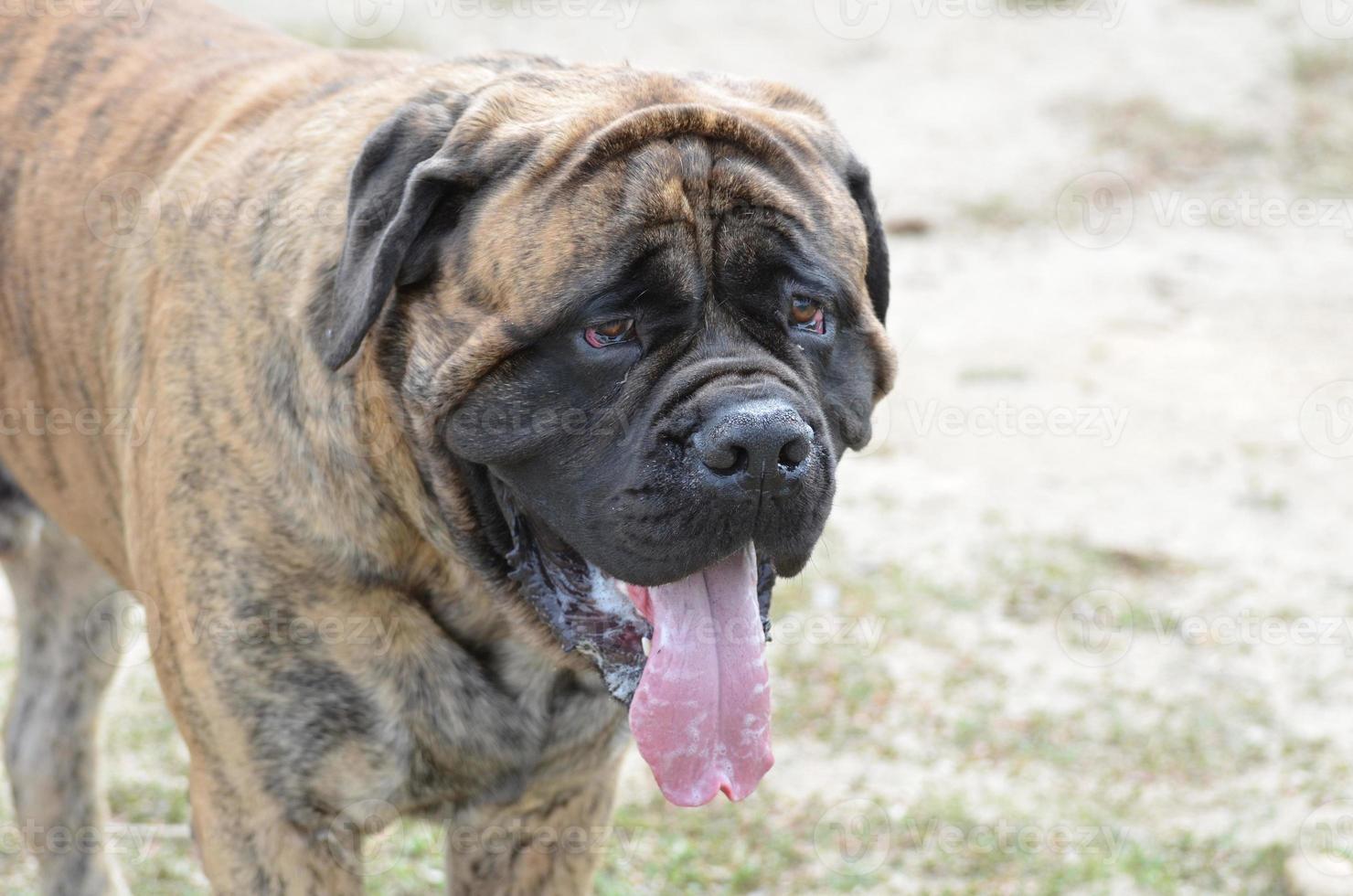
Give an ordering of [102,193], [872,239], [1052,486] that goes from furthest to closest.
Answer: [1052,486], [102,193], [872,239]

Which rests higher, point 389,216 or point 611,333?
point 389,216

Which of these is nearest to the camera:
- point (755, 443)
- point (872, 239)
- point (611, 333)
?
point (755, 443)

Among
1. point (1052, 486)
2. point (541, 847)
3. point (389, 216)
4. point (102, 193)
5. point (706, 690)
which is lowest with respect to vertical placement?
point (1052, 486)

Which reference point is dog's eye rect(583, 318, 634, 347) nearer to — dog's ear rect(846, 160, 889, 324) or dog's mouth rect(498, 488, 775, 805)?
dog's mouth rect(498, 488, 775, 805)

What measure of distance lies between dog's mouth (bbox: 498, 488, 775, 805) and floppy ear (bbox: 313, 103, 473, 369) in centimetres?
39

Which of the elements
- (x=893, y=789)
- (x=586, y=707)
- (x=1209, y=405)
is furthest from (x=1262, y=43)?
(x=586, y=707)

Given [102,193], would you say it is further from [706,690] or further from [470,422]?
[706,690]

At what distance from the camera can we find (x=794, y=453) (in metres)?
2.38

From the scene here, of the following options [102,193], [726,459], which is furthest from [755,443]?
[102,193]

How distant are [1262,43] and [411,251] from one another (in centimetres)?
825

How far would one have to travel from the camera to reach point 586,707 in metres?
2.87

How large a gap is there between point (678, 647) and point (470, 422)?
0.48 metres

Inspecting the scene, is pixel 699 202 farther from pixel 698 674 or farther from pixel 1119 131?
pixel 1119 131

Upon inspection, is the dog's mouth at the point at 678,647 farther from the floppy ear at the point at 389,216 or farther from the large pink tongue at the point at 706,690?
the floppy ear at the point at 389,216
